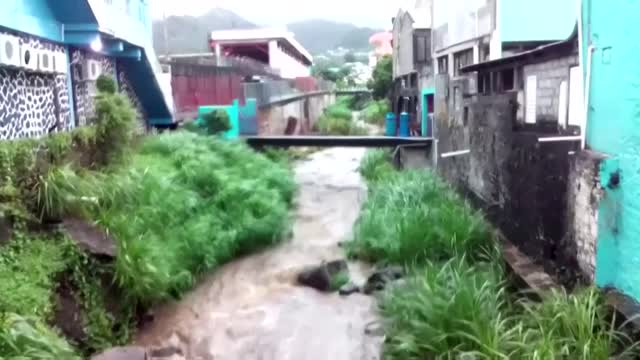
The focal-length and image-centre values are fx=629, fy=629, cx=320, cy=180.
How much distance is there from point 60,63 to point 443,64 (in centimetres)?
1162

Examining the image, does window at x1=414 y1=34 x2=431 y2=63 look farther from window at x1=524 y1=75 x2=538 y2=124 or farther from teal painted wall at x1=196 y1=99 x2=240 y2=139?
window at x1=524 y1=75 x2=538 y2=124

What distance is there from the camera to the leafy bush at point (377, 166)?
52.6ft

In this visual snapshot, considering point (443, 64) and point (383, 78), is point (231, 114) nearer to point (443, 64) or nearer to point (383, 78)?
point (443, 64)

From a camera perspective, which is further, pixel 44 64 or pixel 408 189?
pixel 408 189

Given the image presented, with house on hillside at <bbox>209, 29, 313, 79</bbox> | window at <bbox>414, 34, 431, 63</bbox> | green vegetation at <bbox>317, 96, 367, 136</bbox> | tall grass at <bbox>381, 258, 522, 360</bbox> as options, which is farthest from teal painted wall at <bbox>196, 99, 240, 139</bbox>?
house on hillside at <bbox>209, 29, 313, 79</bbox>

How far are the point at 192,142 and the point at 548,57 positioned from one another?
308 inches

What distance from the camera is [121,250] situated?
6.90m

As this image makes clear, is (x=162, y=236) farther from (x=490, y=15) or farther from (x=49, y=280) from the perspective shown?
(x=490, y=15)

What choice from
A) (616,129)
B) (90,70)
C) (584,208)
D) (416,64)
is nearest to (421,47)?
(416,64)

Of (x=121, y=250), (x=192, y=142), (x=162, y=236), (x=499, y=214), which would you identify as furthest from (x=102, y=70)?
(x=499, y=214)

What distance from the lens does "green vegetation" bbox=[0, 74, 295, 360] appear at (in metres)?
5.57

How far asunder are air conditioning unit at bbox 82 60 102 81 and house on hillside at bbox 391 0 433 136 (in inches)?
395

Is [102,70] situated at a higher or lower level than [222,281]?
higher

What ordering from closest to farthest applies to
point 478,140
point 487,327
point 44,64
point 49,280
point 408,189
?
point 487,327 → point 49,280 → point 44,64 → point 478,140 → point 408,189
